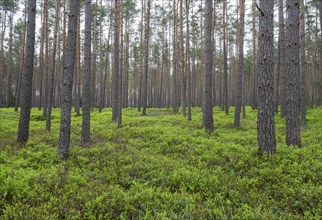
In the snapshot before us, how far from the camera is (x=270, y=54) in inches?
268

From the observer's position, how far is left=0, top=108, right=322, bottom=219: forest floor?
3.81 meters

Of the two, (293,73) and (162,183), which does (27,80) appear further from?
(293,73)

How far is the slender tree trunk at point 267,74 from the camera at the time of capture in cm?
678

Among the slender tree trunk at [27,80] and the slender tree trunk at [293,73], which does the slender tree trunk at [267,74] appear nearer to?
the slender tree trunk at [293,73]

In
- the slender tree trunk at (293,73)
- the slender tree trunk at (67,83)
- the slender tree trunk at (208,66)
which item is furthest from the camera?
the slender tree trunk at (208,66)

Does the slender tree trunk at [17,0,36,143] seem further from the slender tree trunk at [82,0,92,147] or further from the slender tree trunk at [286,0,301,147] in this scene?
the slender tree trunk at [286,0,301,147]

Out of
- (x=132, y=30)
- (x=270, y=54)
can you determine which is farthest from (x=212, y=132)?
(x=132, y=30)

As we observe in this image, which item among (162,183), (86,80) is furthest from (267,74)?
(86,80)

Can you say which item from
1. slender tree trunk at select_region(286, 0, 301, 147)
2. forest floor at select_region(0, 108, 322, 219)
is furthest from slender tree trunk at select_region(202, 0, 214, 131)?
slender tree trunk at select_region(286, 0, 301, 147)

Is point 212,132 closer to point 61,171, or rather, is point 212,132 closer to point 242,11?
point 61,171

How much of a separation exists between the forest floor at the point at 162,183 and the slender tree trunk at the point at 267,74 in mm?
600

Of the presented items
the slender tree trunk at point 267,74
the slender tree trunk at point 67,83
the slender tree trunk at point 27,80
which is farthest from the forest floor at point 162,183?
the slender tree trunk at point 27,80

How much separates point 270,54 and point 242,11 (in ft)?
28.9

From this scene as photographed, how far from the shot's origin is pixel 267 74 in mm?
6773
